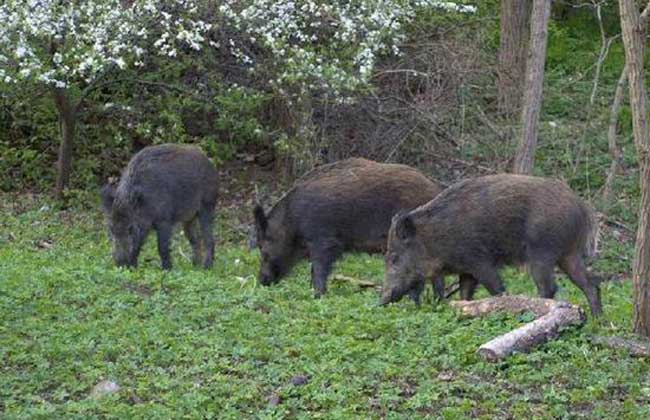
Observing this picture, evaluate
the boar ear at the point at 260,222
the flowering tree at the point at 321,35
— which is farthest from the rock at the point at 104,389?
the flowering tree at the point at 321,35

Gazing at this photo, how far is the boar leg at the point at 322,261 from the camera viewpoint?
1251 centimetres

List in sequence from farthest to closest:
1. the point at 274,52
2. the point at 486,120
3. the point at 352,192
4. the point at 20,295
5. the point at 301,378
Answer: the point at 486,120, the point at 274,52, the point at 352,192, the point at 20,295, the point at 301,378

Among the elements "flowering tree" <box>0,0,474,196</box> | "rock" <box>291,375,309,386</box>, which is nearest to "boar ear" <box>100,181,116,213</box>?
"flowering tree" <box>0,0,474,196</box>

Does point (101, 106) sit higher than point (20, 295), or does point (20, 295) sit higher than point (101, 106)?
point (101, 106)

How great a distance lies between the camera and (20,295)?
10812 mm

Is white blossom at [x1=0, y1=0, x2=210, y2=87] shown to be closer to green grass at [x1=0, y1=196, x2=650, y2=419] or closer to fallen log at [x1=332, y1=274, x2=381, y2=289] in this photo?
fallen log at [x1=332, y1=274, x2=381, y2=289]

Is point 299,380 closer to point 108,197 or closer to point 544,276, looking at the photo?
point 544,276

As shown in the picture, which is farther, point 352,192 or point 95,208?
point 95,208

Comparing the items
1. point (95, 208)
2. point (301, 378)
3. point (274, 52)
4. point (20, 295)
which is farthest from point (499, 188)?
point (95, 208)

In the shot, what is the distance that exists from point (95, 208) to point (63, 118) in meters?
1.31

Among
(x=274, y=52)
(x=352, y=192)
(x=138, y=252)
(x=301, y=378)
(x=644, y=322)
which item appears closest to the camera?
(x=301, y=378)

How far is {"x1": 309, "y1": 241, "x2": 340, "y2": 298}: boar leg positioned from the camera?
12.5 meters

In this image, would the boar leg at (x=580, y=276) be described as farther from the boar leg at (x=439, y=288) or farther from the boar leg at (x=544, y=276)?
the boar leg at (x=439, y=288)

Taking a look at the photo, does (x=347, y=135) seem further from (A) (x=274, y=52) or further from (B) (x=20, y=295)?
(B) (x=20, y=295)
